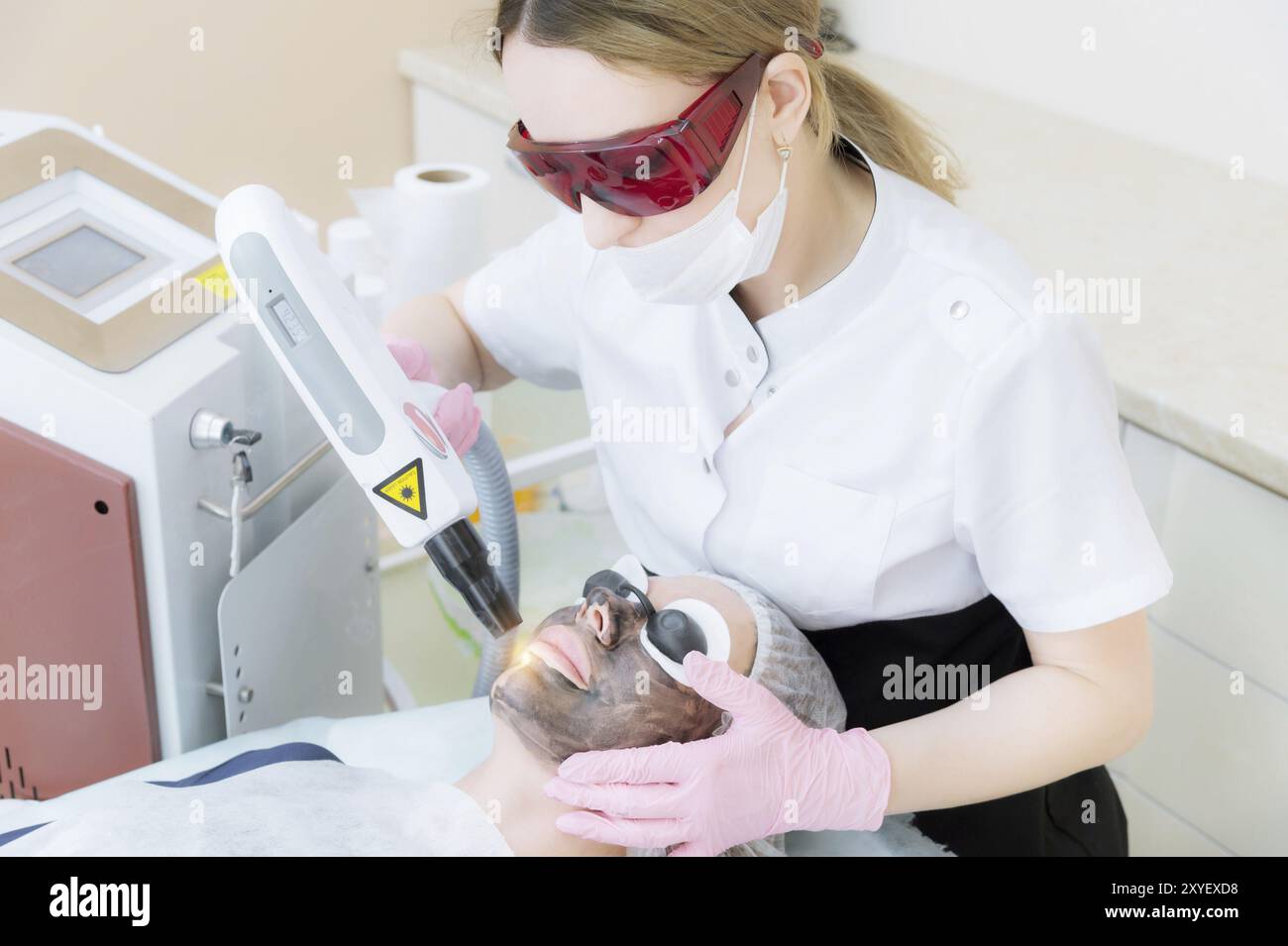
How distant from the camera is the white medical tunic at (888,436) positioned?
116cm

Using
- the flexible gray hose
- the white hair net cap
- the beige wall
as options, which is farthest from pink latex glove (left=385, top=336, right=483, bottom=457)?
the beige wall


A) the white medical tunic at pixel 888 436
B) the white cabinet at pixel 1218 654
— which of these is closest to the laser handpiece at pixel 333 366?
the white medical tunic at pixel 888 436

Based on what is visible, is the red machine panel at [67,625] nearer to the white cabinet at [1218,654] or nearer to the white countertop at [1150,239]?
the white countertop at [1150,239]

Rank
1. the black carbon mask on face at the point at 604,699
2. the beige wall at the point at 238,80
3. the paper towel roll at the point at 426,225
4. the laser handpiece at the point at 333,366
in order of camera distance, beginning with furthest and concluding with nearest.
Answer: the beige wall at the point at 238,80 < the paper towel roll at the point at 426,225 < the black carbon mask on face at the point at 604,699 < the laser handpiece at the point at 333,366

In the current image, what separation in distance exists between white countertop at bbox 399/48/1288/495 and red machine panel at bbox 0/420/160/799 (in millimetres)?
577

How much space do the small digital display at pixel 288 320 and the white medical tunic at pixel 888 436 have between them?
0.41 metres

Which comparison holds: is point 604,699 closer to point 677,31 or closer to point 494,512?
point 494,512

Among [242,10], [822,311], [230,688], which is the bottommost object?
[230,688]

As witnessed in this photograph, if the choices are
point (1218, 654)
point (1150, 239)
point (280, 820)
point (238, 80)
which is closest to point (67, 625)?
point (280, 820)

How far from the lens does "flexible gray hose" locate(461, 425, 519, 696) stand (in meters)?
1.53
